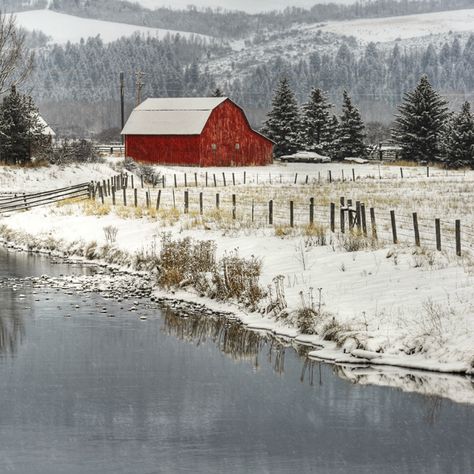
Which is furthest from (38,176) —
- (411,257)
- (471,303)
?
(471,303)

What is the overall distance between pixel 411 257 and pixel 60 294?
8.91 meters

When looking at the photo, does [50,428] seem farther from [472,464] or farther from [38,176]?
[38,176]

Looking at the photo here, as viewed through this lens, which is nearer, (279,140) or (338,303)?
(338,303)

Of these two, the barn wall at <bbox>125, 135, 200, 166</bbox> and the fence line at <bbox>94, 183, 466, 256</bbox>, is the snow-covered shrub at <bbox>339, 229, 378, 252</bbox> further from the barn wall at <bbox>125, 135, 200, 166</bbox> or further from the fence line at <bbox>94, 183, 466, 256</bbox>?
the barn wall at <bbox>125, 135, 200, 166</bbox>

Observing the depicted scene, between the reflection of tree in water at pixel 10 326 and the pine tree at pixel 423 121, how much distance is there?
5928 cm

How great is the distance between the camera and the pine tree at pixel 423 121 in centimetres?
7944

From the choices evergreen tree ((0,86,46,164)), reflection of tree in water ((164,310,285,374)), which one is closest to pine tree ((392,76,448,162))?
evergreen tree ((0,86,46,164))

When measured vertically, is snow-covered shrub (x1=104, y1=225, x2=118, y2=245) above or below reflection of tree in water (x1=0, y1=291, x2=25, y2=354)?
above

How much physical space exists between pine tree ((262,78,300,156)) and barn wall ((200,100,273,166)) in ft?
20.2

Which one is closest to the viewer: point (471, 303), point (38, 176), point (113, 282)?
point (471, 303)

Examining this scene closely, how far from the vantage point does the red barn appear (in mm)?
81500

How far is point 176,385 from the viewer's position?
16516 mm

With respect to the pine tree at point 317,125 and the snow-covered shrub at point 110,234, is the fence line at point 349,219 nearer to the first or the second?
the snow-covered shrub at point 110,234

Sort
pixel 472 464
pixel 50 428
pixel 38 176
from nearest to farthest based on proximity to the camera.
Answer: pixel 472 464
pixel 50 428
pixel 38 176
